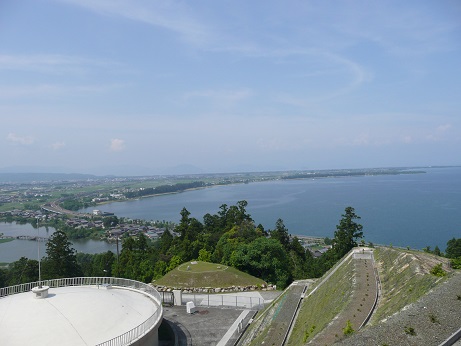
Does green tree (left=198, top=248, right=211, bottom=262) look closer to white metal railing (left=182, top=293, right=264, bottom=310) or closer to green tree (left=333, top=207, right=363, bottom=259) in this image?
green tree (left=333, top=207, right=363, bottom=259)

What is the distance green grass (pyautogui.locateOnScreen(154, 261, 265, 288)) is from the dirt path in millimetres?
9484

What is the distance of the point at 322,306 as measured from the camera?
15.3m

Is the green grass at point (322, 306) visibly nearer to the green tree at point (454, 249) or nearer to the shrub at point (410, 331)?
the shrub at point (410, 331)

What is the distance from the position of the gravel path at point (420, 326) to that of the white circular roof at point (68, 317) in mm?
8364

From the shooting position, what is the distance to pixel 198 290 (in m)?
24.9

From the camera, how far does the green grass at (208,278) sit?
25438 millimetres

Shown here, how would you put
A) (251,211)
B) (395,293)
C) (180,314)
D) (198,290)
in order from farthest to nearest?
(251,211)
(198,290)
(180,314)
(395,293)

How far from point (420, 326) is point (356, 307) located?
386 centimetres

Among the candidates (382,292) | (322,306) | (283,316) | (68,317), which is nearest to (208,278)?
(283,316)

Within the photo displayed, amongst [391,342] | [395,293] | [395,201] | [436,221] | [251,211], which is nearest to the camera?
[391,342]

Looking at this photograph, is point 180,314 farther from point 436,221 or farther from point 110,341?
point 436,221

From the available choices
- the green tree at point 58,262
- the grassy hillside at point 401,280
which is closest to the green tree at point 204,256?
the green tree at point 58,262

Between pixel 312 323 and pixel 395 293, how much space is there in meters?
3.21

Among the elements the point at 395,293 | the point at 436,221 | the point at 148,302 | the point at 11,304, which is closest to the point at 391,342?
the point at 395,293
